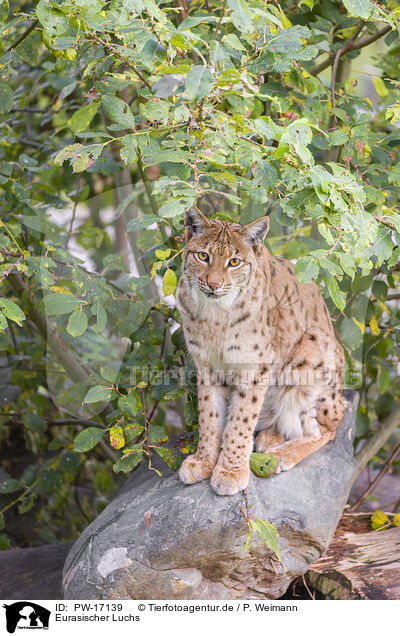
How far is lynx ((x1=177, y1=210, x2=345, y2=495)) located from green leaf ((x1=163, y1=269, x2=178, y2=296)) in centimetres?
9

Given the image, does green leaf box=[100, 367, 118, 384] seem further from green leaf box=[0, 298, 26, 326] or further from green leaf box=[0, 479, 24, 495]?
green leaf box=[0, 479, 24, 495]

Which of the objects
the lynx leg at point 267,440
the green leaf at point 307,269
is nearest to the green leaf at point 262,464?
the lynx leg at point 267,440

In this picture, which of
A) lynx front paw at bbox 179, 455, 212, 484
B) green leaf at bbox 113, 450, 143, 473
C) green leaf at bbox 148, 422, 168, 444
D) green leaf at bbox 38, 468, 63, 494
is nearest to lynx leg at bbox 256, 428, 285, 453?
lynx front paw at bbox 179, 455, 212, 484

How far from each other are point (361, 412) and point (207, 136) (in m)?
3.66

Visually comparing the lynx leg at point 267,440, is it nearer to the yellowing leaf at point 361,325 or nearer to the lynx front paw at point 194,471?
the lynx front paw at point 194,471

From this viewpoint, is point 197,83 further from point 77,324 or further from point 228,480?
point 228,480

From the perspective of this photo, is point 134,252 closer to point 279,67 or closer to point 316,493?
point 279,67

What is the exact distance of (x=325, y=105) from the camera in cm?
448

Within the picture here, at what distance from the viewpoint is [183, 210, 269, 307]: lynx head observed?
10.9 ft

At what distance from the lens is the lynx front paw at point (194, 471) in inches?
141

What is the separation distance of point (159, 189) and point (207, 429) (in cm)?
156

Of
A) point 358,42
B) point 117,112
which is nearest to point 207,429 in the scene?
point 117,112

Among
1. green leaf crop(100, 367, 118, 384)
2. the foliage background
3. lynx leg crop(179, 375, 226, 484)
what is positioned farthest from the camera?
green leaf crop(100, 367, 118, 384)

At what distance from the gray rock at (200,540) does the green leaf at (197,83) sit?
7.32 ft
